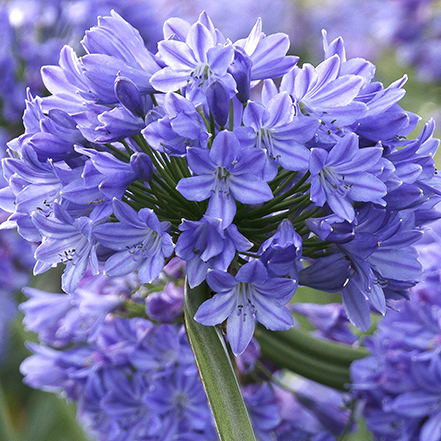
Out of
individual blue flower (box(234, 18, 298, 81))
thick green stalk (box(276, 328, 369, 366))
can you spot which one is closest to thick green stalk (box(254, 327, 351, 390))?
thick green stalk (box(276, 328, 369, 366))

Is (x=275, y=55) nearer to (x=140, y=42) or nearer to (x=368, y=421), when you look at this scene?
(x=140, y=42)

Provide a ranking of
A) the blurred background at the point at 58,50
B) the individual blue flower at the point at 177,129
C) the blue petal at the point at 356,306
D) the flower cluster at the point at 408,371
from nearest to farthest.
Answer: the individual blue flower at the point at 177,129 < the blue petal at the point at 356,306 < the flower cluster at the point at 408,371 < the blurred background at the point at 58,50

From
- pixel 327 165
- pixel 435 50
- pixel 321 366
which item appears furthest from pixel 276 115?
pixel 435 50

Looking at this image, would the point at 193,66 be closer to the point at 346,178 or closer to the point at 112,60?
the point at 112,60

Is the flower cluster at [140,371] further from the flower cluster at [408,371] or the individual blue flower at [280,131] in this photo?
the individual blue flower at [280,131]

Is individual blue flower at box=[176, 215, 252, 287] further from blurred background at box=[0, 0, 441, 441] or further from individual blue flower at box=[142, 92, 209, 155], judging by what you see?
blurred background at box=[0, 0, 441, 441]

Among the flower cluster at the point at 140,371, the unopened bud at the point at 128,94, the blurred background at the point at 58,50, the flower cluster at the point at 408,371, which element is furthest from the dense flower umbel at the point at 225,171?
the blurred background at the point at 58,50
